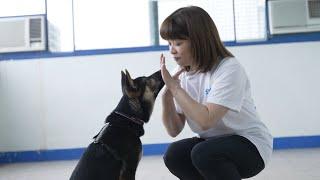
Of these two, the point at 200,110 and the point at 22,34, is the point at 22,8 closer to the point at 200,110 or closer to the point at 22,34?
the point at 22,34

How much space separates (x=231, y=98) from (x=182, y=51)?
0.25 m

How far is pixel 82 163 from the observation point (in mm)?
1602

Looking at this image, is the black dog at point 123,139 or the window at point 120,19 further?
the window at point 120,19

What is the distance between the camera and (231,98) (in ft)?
4.79

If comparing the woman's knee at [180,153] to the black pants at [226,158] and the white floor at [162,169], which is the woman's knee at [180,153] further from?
the white floor at [162,169]

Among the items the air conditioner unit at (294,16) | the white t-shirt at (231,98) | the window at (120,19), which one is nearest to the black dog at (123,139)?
the white t-shirt at (231,98)

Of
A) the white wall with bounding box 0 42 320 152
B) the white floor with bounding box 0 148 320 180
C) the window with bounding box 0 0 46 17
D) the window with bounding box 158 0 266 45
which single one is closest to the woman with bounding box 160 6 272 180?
the white floor with bounding box 0 148 320 180

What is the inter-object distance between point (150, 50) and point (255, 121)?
2.58 metres

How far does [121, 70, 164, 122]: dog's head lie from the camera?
187 centimetres

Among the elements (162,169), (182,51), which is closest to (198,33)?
(182,51)

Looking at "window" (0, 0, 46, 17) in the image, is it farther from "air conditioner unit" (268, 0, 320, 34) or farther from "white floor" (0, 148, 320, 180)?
"air conditioner unit" (268, 0, 320, 34)

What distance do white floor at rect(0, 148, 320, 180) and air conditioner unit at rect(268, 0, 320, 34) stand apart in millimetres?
1175

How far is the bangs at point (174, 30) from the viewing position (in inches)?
59.7

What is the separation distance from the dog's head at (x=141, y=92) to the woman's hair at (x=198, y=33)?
39cm
